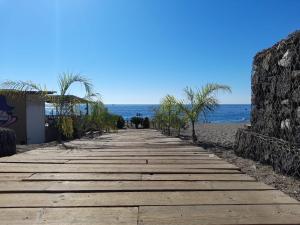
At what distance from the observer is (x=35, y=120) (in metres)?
17.5

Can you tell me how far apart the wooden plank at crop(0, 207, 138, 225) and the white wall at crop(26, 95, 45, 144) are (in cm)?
1507

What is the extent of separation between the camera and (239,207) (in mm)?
2473

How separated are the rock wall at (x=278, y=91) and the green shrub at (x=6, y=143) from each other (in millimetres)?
4139

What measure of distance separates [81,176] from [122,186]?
555 mm

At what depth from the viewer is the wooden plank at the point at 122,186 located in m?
2.98

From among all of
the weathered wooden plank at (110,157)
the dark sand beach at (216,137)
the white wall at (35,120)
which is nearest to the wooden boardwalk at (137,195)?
the weathered wooden plank at (110,157)

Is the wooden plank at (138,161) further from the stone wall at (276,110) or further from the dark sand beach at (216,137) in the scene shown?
the dark sand beach at (216,137)

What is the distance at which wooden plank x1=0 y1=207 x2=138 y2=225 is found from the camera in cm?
225

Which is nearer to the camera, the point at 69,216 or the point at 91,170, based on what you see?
the point at 69,216

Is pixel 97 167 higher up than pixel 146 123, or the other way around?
pixel 97 167

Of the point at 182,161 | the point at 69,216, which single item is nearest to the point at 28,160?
the point at 182,161

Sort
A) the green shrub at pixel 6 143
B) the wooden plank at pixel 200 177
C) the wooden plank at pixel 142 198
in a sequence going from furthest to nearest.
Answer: the green shrub at pixel 6 143 < the wooden plank at pixel 200 177 < the wooden plank at pixel 142 198

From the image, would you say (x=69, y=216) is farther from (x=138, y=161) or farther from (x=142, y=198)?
(x=138, y=161)

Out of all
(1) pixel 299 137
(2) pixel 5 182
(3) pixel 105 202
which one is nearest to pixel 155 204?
(3) pixel 105 202
